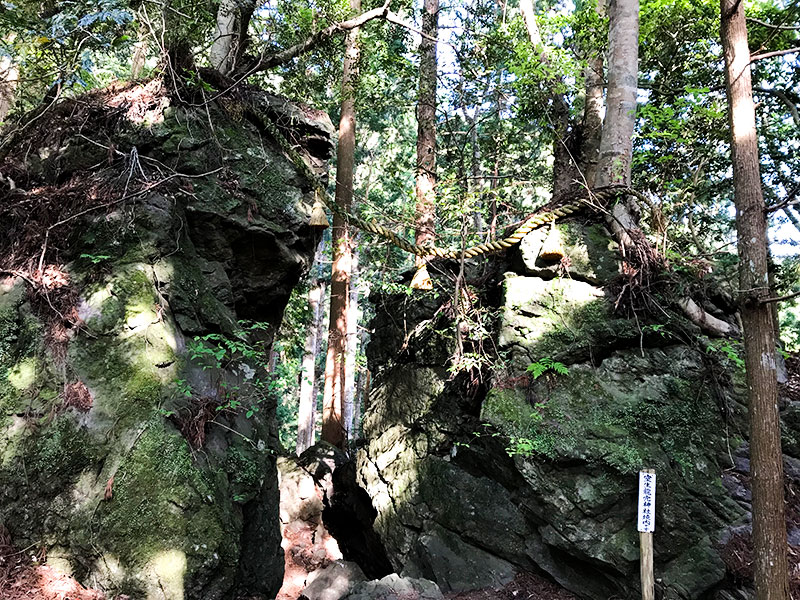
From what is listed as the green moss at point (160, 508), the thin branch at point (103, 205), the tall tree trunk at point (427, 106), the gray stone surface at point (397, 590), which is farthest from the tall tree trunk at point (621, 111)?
the green moss at point (160, 508)

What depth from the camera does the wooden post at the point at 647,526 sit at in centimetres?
412

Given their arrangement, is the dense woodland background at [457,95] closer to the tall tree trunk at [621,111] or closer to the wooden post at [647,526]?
the tall tree trunk at [621,111]

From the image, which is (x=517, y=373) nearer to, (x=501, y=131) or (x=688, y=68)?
(x=501, y=131)

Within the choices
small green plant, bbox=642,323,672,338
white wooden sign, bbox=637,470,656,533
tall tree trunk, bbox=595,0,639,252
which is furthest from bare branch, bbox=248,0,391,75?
white wooden sign, bbox=637,470,656,533

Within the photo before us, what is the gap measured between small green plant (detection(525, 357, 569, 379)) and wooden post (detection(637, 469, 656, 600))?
1.42m

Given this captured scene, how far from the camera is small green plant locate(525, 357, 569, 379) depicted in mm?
5457

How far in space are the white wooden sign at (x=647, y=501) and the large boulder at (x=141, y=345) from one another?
376 centimetres

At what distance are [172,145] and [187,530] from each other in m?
4.55

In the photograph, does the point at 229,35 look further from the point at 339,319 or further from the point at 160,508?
the point at 160,508

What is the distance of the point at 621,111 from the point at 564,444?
4575mm

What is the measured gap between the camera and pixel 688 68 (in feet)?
28.7

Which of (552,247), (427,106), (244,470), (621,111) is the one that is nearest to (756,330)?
(552,247)

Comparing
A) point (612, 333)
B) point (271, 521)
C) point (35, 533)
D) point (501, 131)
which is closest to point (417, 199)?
point (501, 131)

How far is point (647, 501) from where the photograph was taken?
4.31 m
